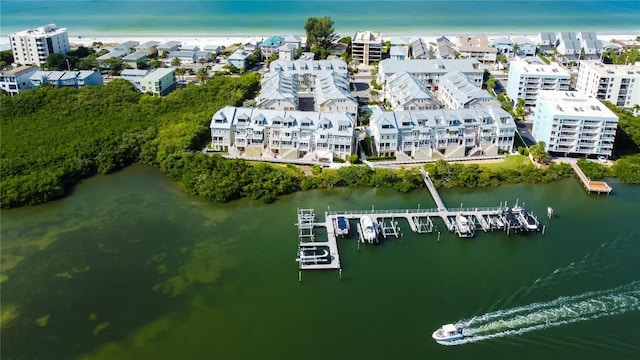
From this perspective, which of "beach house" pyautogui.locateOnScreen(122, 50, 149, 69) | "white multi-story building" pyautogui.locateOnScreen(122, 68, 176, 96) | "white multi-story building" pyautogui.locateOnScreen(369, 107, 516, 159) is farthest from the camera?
"beach house" pyautogui.locateOnScreen(122, 50, 149, 69)

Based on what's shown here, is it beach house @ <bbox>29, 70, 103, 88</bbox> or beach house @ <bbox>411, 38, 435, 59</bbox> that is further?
beach house @ <bbox>411, 38, 435, 59</bbox>

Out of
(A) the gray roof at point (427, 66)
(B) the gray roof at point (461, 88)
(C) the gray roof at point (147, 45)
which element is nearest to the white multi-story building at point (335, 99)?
(A) the gray roof at point (427, 66)

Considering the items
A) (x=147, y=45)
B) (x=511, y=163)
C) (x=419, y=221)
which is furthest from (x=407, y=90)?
(x=147, y=45)

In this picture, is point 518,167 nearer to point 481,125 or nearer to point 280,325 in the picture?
point 481,125

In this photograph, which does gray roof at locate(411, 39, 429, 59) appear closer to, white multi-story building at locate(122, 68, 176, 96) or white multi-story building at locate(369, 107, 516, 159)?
white multi-story building at locate(369, 107, 516, 159)

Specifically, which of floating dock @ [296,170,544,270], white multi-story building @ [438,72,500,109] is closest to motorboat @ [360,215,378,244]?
floating dock @ [296,170,544,270]
